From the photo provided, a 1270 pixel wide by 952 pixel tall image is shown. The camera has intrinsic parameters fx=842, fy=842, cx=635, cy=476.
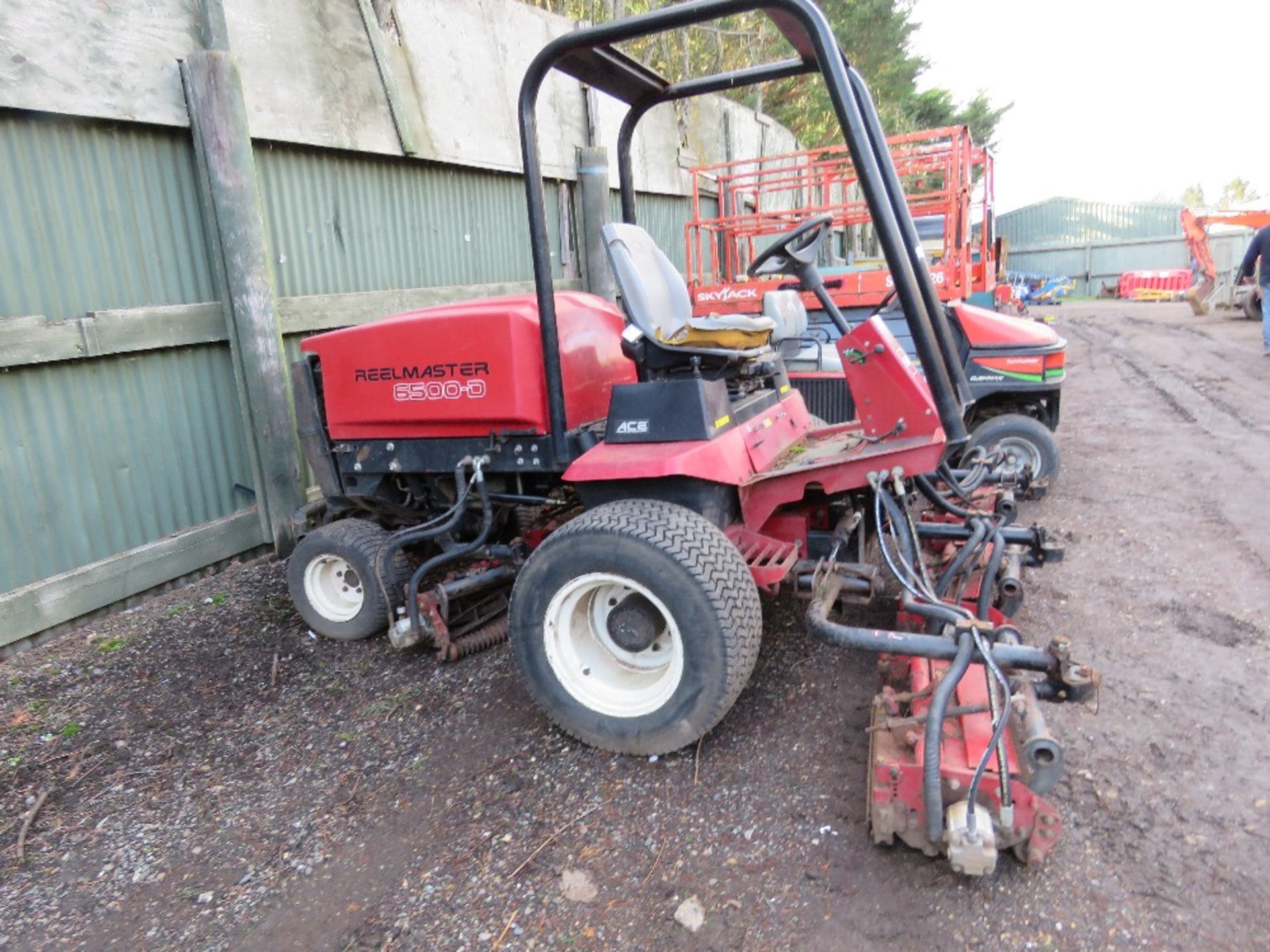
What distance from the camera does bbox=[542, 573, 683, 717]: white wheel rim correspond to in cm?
252

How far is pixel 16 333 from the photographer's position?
3.40 metres

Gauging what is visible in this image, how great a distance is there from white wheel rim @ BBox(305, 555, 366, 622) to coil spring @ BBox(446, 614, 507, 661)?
0.53 meters

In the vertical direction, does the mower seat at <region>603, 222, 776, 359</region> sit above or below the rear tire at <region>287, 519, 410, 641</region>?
above

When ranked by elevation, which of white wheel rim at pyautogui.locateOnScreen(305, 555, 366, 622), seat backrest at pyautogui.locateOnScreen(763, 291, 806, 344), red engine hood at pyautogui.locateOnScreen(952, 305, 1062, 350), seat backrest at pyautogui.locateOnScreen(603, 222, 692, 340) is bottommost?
white wheel rim at pyautogui.locateOnScreen(305, 555, 366, 622)

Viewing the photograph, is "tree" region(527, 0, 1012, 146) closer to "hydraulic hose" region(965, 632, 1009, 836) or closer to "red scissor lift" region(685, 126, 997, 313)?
"red scissor lift" region(685, 126, 997, 313)

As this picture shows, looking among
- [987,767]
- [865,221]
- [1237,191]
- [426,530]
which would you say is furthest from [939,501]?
[1237,191]

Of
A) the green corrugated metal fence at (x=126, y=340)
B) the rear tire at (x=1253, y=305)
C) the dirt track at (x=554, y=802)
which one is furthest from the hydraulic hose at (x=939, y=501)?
the rear tire at (x=1253, y=305)

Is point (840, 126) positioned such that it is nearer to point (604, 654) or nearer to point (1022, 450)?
point (604, 654)

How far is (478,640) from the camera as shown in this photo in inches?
132

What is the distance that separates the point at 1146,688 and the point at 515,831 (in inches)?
84.5

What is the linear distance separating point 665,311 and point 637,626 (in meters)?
1.26

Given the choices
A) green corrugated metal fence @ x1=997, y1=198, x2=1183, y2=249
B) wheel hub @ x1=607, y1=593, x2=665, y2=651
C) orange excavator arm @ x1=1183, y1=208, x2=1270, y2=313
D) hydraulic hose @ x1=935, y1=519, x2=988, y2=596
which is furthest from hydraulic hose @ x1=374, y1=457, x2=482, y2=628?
green corrugated metal fence @ x1=997, y1=198, x2=1183, y2=249

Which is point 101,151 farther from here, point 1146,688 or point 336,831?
point 1146,688

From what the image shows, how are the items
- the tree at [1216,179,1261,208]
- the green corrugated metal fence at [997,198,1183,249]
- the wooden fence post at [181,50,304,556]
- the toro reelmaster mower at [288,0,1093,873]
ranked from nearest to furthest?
the toro reelmaster mower at [288,0,1093,873]
the wooden fence post at [181,50,304,556]
the green corrugated metal fence at [997,198,1183,249]
the tree at [1216,179,1261,208]
